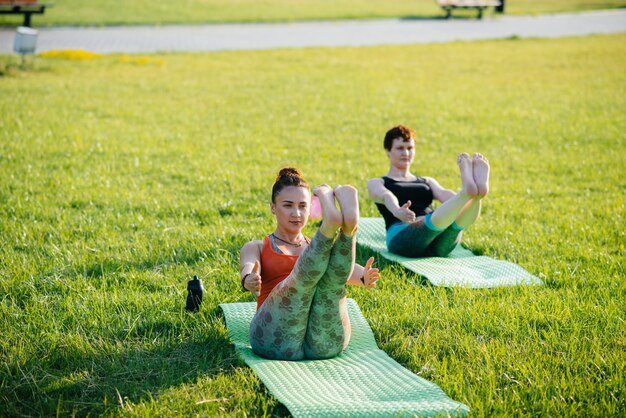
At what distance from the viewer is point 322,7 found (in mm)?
34812

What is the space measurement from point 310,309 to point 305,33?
74.4 feet

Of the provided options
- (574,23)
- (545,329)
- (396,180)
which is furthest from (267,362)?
(574,23)

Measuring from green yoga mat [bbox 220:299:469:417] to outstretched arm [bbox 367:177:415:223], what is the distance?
1.43m

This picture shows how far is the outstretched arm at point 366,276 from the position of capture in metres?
4.34

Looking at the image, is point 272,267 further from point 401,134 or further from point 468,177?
point 401,134

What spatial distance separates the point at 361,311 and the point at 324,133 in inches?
270

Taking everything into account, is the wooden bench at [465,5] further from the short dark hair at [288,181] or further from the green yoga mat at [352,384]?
the green yoga mat at [352,384]

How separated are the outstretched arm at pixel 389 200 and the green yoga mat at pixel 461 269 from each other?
0.37 meters

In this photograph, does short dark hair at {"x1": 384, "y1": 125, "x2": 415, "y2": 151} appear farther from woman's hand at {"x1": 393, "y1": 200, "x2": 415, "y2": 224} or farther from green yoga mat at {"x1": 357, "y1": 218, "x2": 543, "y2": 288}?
green yoga mat at {"x1": 357, "y1": 218, "x2": 543, "y2": 288}

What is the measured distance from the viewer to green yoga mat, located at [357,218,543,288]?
554 centimetres

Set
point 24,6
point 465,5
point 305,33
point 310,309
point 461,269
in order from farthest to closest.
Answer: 1. point 465,5
2. point 305,33
3. point 24,6
4. point 461,269
5. point 310,309

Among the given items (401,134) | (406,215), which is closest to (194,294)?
(406,215)

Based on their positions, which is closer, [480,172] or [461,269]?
[480,172]

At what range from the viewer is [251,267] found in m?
4.39
